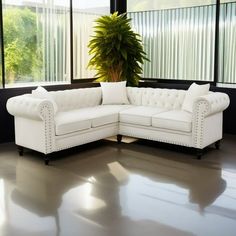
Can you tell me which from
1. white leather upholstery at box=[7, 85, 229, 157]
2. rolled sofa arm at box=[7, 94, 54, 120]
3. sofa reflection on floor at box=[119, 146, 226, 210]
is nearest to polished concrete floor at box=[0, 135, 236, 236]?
sofa reflection on floor at box=[119, 146, 226, 210]

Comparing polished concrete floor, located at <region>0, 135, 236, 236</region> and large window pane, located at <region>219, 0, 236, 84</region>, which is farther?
large window pane, located at <region>219, 0, 236, 84</region>

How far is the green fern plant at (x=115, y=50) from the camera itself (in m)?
6.39

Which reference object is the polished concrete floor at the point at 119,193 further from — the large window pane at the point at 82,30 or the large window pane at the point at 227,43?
the large window pane at the point at 82,30

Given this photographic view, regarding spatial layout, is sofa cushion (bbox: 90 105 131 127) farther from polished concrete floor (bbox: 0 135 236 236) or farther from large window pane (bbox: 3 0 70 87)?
large window pane (bbox: 3 0 70 87)

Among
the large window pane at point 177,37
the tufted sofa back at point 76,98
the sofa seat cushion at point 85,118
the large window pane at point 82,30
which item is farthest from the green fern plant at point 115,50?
the sofa seat cushion at point 85,118

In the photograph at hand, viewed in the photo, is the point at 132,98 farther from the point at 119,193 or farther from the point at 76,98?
the point at 119,193

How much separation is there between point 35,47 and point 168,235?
4.23 metres

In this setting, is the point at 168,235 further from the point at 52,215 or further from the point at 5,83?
the point at 5,83

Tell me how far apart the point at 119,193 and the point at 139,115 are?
6.06 ft

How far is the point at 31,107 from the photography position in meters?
4.40

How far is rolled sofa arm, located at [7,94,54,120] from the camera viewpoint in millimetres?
4344

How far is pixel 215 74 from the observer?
6.21 m

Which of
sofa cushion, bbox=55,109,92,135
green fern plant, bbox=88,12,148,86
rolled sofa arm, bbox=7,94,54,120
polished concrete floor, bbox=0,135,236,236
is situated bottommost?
polished concrete floor, bbox=0,135,236,236

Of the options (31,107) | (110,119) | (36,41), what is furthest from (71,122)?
(36,41)
